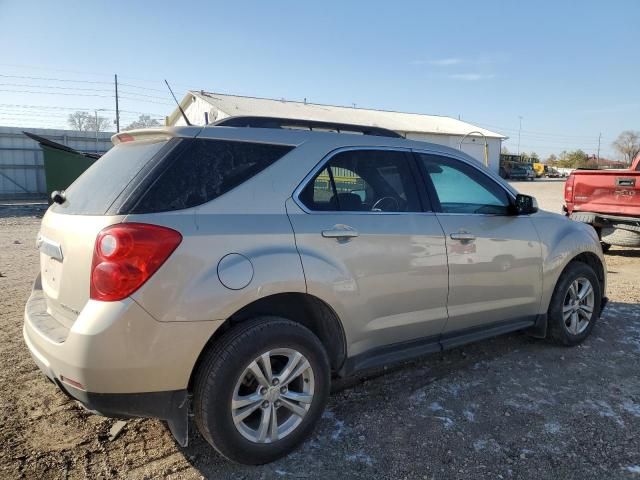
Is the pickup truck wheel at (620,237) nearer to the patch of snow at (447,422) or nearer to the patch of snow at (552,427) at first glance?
the patch of snow at (552,427)

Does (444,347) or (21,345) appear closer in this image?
(444,347)

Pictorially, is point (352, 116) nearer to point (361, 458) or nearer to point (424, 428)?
point (424, 428)

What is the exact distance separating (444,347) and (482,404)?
45 cm

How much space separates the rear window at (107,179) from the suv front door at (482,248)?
1881 millimetres

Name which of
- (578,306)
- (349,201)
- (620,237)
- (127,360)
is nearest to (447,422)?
(349,201)

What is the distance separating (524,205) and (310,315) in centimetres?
204

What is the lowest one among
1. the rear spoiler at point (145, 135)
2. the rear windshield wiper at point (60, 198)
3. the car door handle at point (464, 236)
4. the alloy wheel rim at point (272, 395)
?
the alloy wheel rim at point (272, 395)

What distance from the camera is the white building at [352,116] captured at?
34.1 meters

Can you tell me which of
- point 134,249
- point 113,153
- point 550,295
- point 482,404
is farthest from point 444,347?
point 113,153

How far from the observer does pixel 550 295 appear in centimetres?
426

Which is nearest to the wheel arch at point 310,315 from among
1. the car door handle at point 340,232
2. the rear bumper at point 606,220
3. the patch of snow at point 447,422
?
the car door handle at point 340,232

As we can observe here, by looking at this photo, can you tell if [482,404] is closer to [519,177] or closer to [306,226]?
[306,226]

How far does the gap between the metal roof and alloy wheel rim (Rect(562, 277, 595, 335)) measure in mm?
28688

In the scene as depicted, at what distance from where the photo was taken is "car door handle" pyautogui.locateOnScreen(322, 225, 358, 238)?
9.32 feet
